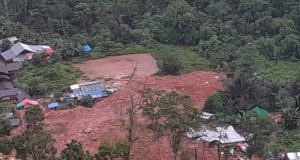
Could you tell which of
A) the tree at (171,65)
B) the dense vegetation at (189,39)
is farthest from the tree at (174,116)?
the tree at (171,65)

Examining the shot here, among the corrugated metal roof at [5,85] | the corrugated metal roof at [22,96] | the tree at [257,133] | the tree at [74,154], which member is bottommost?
the corrugated metal roof at [22,96]

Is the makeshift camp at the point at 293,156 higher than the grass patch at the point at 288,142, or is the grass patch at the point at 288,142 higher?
the makeshift camp at the point at 293,156

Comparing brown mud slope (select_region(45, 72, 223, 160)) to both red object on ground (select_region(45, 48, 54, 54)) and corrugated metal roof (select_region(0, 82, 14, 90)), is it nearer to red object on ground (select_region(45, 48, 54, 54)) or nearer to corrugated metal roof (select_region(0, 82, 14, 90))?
corrugated metal roof (select_region(0, 82, 14, 90))

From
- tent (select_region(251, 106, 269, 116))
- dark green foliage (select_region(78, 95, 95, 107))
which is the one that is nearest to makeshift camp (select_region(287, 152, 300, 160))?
tent (select_region(251, 106, 269, 116))

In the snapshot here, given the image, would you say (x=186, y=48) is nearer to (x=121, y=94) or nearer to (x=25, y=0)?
(x=121, y=94)

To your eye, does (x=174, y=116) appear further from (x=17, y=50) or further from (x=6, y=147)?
(x=17, y=50)

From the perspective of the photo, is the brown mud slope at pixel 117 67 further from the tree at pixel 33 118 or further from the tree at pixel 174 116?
the tree at pixel 174 116

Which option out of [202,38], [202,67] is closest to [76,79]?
[202,67]

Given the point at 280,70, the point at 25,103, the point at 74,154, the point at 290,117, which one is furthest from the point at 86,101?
the point at 280,70
